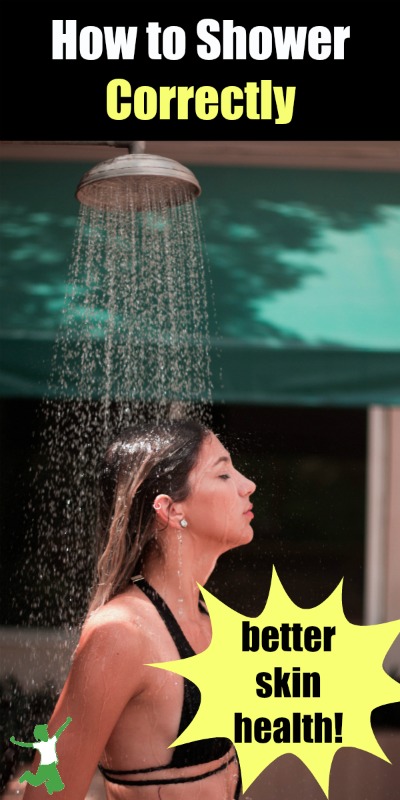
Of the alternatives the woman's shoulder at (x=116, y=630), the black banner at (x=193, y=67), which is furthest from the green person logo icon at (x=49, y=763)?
the black banner at (x=193, y=67)

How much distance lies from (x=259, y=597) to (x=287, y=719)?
0.36 metres

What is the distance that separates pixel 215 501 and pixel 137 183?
0.69m

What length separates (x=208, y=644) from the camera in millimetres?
1812

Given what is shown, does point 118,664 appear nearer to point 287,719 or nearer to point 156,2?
point 287,719

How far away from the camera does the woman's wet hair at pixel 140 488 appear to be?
1.77 meters

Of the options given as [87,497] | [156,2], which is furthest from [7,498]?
[156,2]

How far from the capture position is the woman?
63.3 inches

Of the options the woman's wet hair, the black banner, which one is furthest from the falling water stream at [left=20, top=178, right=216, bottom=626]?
the woman's wet hair

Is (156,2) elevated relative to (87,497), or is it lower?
elevated

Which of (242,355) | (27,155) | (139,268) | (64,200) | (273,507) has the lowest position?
(273,507)

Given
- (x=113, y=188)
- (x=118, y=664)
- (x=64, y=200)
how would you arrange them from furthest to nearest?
1. (x=64, y=200)
2. (x=113, y=188)
3. (x=118, y=664)

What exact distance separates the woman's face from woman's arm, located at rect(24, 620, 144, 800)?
0.25 m

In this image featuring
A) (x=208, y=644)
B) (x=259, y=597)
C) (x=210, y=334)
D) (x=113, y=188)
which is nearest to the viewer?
(x=208, y=644)

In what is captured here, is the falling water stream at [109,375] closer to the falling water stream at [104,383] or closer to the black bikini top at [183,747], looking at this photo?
the falling water stream at [104,383]
